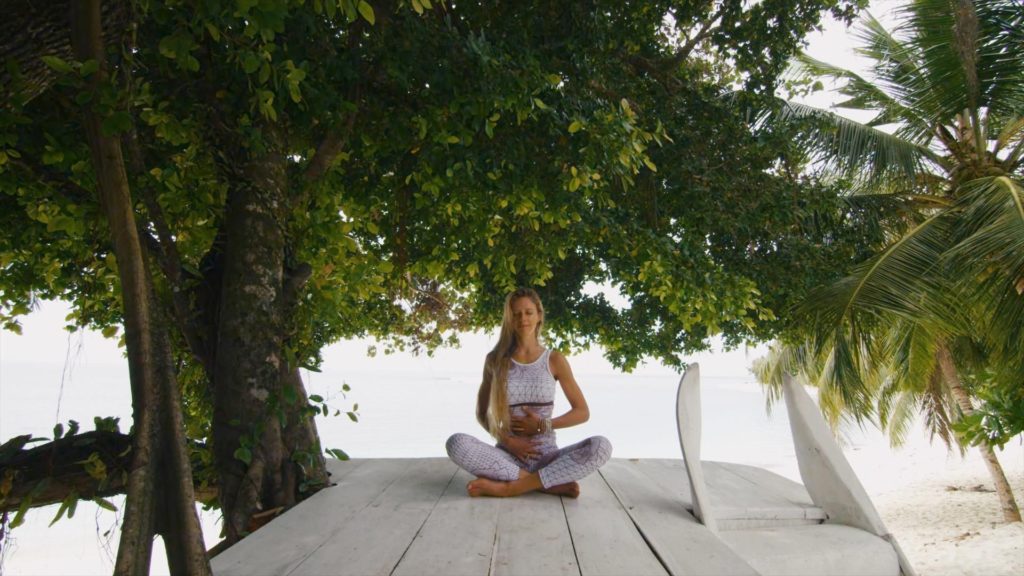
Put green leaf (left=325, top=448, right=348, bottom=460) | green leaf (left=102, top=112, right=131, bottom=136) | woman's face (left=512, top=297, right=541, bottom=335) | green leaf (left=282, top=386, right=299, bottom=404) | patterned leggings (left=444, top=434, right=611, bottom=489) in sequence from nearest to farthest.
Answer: green leaf (left=102, top=112, right=131, bottom=136) < green leaf (left=282, top=386, right=299, bottom=404) < patterned leggings (left=444, top=434, right=611, bottom=489) < woman's face (left=512, top=297, right=541, bottom=335) < green leaf (left=325, top=448, right=348, bottom=460)

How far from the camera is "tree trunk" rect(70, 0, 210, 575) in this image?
7.89ft

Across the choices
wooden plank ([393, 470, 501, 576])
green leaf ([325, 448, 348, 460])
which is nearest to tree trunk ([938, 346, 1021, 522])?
wooden plank ([393, 470, 501, 576])

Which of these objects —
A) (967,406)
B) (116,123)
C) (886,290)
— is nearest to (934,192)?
(967,406)

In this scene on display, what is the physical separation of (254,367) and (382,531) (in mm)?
1104

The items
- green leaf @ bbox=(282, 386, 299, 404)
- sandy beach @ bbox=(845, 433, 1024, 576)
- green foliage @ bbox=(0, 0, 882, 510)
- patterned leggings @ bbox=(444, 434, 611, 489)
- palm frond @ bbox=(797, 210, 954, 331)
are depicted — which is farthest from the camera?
sandy beach @ bbox=(845, 433, 1024, 576)

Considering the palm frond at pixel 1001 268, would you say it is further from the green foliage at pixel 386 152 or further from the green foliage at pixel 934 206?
the green foliage at pixel 386 152

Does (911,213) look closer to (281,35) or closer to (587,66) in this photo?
(587,66)

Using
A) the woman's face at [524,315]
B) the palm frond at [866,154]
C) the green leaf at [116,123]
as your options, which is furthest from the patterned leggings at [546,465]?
the palm frond at [866,154]

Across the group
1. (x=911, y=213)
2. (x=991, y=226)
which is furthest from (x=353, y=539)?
(x=911, y=213)

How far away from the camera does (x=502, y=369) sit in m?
4.19

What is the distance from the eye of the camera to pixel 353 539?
301cm

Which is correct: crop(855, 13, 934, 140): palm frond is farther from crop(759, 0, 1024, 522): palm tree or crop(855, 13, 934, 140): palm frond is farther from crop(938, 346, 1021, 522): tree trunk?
crop(938, 346, 1021, 522): tree trunk

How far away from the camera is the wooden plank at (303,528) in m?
2.66

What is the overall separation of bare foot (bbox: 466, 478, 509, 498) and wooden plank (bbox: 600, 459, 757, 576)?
1.99ft
